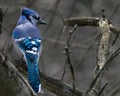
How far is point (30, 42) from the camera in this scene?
408 cm

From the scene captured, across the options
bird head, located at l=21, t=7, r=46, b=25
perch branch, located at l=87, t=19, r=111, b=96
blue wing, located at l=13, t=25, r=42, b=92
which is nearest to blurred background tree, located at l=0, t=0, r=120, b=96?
bird head, located at l=21, t=7, r=46, b=25

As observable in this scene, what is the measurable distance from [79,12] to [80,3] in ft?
0.79

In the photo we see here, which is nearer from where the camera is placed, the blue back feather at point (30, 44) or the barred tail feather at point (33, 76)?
the barred tail feather at point (33, 76)

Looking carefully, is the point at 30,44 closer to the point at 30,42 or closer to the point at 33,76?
the point at 30,42

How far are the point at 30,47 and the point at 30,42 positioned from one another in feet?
Answer: 0.36

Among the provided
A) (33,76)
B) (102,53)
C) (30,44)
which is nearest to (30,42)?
(30,44)

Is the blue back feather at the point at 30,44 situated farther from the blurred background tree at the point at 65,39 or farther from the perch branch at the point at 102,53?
the blurred background tree at the point at 65,39

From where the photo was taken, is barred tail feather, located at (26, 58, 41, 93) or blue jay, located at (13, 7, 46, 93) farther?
blue jay, located at (13, 7, 46, 93)

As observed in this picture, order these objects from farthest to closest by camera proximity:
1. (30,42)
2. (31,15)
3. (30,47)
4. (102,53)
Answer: (31,15) → (30,42) → (30,47) → (102,53)

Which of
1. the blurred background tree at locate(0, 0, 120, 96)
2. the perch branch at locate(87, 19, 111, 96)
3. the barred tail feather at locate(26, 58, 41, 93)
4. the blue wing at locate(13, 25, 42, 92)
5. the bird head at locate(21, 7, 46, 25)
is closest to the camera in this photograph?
the perch branch at locate(87, 19, 111, 96)

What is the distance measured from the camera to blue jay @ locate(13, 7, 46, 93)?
11.2 feet

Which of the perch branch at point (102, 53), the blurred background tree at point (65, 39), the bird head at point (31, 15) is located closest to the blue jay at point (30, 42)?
the bird head at point (31, 15)

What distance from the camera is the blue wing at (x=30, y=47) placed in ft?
11.1

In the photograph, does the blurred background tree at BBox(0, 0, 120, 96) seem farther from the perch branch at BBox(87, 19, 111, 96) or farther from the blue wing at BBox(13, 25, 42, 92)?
the perch branch at BBox(87, 19, 111, 96)
